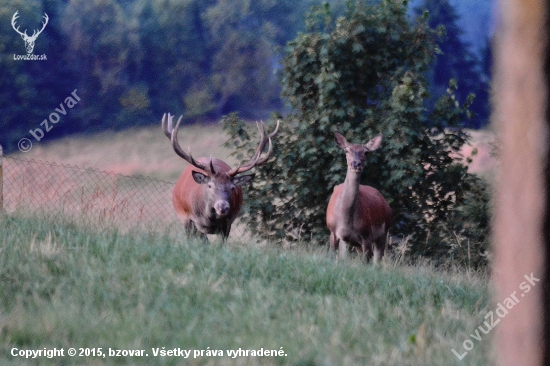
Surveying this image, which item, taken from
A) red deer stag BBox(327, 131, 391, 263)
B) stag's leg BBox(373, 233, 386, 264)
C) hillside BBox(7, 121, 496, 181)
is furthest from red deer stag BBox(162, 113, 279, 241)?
hillside BBox(7, 121, 496, 181)

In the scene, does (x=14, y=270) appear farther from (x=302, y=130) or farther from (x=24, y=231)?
(x=302, y=130)

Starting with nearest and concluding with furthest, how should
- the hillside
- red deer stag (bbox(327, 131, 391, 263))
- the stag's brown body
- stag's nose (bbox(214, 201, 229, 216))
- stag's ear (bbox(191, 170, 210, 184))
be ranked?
stag's nose (bbox(214, 201, 229, 216)), stag's ear (bbox(191, 170, 210, 184)), the stag's brown body, red deer stag (bbox(327, 131, 391, 263)), the hillside

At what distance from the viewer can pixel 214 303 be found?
5453mm

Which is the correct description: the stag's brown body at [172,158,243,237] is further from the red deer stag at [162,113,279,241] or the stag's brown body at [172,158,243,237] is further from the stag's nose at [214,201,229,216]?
the stag's nose at [214,201,229,216]

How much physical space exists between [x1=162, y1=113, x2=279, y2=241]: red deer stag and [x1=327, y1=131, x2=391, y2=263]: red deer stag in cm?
120

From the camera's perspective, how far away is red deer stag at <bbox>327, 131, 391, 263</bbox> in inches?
400

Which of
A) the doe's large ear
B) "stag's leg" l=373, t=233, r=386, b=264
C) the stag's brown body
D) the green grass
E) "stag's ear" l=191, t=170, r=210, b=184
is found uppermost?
the doe's large ear

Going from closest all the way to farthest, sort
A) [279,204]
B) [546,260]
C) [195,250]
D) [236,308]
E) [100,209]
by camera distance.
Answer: [546,260], [236,308], [195,250], [100,209], [279,204]

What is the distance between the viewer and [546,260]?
272 centimetres

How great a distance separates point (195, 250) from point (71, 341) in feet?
7.76

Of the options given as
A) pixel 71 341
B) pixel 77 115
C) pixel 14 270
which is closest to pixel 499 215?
pixel 71 341

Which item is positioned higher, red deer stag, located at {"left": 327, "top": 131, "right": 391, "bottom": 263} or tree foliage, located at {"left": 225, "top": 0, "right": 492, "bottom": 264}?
tree foliage, located at {"left": 225, "top": 0, "right": 492, "bottom": 264}

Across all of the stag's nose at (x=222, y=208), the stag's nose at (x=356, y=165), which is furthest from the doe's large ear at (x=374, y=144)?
the stag's nose at (x=222, y=208)

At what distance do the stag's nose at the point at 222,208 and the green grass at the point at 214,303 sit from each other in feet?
6.55
